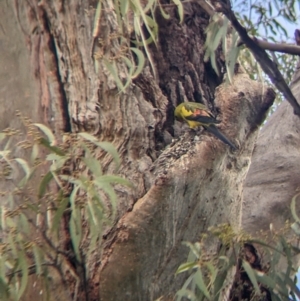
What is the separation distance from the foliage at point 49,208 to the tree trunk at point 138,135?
0.09 meters

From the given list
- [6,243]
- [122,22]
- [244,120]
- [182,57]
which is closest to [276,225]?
[244,120]

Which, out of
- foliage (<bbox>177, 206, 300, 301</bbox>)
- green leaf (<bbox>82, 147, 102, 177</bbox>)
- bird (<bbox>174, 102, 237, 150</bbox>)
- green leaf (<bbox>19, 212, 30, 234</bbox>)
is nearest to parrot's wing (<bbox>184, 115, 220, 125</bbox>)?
bird (<bbox>174, 102, 237, 150</bbox>)

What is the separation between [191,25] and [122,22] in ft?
1.12

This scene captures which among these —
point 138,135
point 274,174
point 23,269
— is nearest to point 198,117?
point 138,135

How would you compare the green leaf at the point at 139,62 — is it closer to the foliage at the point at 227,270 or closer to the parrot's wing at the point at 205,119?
the parrot's wing at the point at 205,119

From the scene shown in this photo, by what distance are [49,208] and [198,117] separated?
0.59m

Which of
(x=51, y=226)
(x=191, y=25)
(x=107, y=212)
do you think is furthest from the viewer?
(x=191, y=25)

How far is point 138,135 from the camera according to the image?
81.1 inches

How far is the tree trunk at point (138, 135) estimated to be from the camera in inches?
75.0

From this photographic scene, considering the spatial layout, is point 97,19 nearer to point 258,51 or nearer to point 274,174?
point 258,51

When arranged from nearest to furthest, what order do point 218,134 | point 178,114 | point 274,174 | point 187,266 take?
point 187,266 < point 218,134 < point 178,114 < point 274,174

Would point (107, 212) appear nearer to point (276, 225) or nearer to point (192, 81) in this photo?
point (192, 81)

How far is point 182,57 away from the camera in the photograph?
234 centimetres

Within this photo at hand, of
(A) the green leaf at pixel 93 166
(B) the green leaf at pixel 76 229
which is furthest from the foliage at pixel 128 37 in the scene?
(B) the green leaf at pixel 76 229
